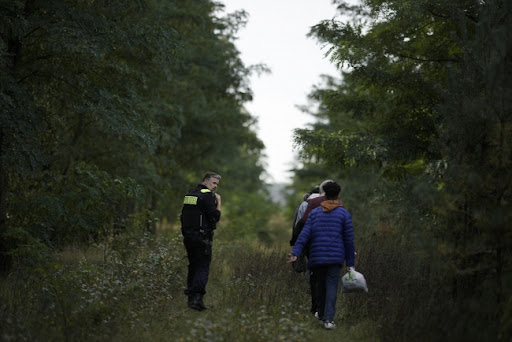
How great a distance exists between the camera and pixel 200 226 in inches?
323

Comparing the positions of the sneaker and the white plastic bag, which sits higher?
the white plastic bag

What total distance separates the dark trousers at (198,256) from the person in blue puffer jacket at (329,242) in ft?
4.95

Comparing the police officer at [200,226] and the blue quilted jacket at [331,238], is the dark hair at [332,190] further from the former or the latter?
the police officer at [200,226]

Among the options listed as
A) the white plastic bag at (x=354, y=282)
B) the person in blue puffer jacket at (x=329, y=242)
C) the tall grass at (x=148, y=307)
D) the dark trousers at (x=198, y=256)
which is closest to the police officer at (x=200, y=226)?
the dark trousers at (x=198, y=256)

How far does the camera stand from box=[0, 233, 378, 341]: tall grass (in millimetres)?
6328

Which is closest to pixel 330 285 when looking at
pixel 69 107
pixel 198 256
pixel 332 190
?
pixel 332 190

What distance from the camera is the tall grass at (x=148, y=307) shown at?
20.8 feet

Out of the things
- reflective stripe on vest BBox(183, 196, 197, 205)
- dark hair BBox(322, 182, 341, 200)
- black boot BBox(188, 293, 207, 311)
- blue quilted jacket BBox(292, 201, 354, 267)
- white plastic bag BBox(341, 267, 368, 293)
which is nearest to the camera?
white plastic bag BBox(341, 267, 368, 293)

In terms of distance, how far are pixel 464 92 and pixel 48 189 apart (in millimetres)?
9020

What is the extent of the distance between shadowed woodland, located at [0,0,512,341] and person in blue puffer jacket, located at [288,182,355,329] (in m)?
0.57

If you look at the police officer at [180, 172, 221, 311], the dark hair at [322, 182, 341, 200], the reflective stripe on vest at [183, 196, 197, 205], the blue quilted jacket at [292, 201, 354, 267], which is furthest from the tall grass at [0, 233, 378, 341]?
the dark hair at [322, 182, 341, 200]

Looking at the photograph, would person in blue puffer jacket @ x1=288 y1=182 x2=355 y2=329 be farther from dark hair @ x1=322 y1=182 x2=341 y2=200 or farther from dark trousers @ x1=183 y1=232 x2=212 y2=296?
dark trousers @ x1=183 y1=232 x2=212 y2=296

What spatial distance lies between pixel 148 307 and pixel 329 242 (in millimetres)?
2650

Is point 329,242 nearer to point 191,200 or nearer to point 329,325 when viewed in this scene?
point 329,325
